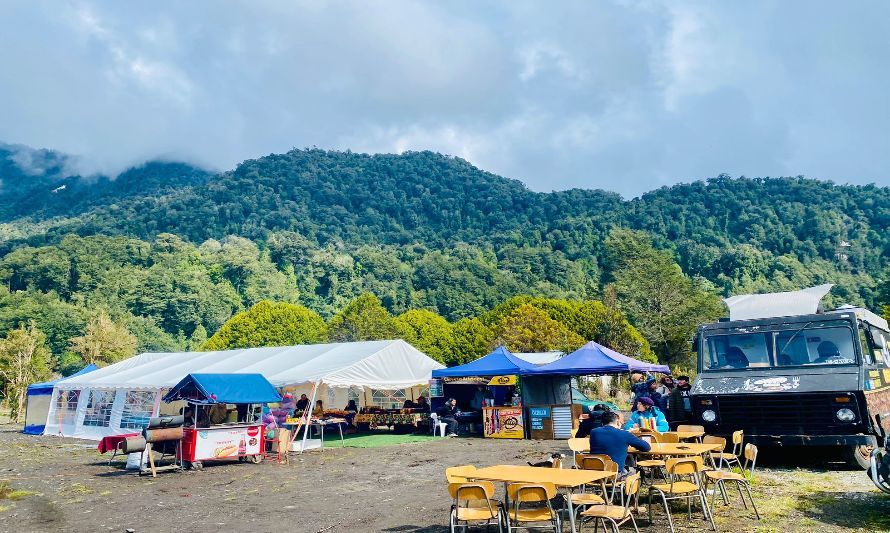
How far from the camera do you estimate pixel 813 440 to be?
9.33 meters

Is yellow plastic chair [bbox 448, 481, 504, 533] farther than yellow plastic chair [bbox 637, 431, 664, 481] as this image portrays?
No

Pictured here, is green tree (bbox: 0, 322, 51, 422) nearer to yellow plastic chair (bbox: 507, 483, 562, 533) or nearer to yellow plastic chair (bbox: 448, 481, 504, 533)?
yellow plastic chair (bbox: 448, 481, 504, 533)

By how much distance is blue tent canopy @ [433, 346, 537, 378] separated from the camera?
60.1 ft

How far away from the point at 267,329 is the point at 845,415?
53532 millimetres

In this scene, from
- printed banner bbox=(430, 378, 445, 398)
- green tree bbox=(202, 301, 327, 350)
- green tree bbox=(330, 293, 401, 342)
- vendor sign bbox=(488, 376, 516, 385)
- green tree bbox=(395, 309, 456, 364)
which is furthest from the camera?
green tree bbox=(202, 301, 327, 350)

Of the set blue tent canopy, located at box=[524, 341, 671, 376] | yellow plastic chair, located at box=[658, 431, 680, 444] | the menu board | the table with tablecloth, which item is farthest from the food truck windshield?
the table with tablecloth

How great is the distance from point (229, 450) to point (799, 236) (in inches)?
3750

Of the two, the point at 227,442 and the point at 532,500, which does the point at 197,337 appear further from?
the point at 532,500

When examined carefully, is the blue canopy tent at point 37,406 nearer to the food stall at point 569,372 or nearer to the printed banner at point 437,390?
the printed banner at point 437,390

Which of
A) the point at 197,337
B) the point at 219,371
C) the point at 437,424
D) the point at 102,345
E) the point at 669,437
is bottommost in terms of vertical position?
the point at 437,424

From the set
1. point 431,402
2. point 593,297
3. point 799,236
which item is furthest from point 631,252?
point 431,402

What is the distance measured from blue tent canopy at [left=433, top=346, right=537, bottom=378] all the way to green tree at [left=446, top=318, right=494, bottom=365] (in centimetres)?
2578

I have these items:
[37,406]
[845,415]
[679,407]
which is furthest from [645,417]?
[37,406]

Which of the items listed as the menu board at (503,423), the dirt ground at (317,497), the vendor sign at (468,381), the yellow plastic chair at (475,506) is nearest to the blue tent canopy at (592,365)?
the menu board at (503,423)
